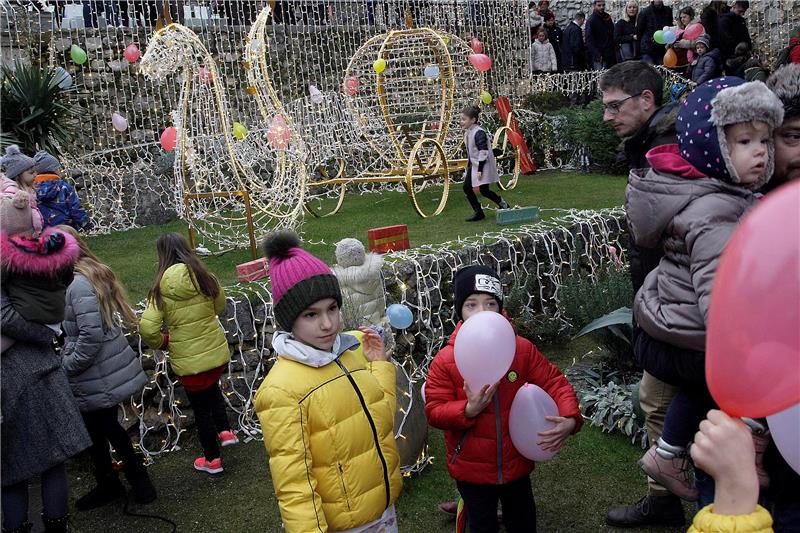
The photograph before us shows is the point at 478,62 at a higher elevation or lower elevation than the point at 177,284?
higher

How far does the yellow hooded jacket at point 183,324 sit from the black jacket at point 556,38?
42.0 feet

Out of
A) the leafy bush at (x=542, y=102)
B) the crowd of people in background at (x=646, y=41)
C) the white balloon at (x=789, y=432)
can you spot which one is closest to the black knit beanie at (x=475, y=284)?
the white balloon at (x=789, y=432)

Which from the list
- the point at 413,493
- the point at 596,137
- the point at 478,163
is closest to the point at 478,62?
the point at 478,163

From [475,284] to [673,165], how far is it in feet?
2.89

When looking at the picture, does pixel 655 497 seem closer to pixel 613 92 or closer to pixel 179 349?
pixel 613 92

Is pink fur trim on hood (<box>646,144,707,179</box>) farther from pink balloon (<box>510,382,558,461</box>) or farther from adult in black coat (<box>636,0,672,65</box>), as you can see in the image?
adult in black coat (<box>636,0,672,65</box>)

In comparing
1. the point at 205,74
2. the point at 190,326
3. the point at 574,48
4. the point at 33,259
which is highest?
the point at 574,48

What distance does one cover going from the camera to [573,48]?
14.5 meters

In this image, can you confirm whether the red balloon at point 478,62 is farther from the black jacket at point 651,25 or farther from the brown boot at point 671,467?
the brown boot at point 671,467

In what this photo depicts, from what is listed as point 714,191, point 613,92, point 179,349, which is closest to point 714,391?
point 714,191

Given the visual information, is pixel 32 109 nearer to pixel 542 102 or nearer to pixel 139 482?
pixel 139 482

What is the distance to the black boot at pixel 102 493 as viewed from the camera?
11.8 ft

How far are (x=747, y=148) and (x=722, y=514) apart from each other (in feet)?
3.63

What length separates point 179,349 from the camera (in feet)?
12.4
